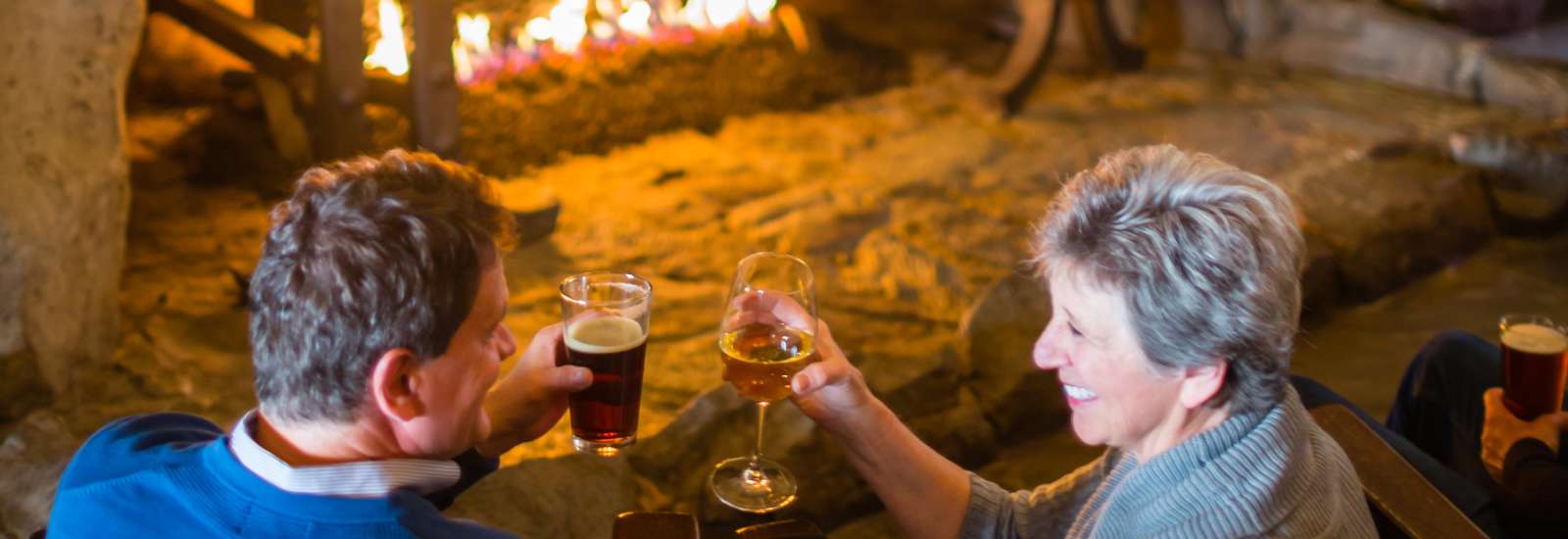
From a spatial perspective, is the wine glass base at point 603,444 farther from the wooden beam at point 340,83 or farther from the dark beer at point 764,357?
the wooden beam at point 340,83

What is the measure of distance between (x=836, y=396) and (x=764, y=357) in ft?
0.69

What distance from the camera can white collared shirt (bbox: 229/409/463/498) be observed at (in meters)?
1.57

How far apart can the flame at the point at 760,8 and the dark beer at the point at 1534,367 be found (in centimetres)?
412

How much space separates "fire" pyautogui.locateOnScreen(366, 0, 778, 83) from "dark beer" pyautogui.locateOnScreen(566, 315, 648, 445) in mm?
2961

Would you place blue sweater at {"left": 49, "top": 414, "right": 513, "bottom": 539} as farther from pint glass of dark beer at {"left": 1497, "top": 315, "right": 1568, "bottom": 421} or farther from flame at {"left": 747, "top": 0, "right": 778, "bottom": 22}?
flame at {"left": 747, "top": 0, "right": 778, "bottom": 22}

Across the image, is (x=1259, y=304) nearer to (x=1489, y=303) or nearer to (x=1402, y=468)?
(x=1402, y=468)

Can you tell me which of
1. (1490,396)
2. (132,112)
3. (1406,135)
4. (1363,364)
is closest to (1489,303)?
(1363,364)

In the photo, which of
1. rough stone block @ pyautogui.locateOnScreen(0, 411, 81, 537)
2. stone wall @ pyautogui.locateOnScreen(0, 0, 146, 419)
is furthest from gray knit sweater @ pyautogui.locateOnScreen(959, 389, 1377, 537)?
stone wall @ pyautogui.locateOnScreen(0, 0, 146, 419)

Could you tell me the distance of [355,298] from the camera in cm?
155

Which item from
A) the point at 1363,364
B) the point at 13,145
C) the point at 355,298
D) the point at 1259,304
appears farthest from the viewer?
the point at 1363,364

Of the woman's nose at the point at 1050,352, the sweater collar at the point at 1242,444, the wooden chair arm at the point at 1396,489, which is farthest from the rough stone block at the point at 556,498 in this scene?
the wooden chair arm at the point at 1396,489

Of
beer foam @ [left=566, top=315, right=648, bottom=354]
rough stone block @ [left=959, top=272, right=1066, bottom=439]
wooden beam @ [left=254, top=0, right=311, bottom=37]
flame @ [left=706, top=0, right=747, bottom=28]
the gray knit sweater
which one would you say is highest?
beer foam @ [left=566, top=315, right=648, bottom=354]

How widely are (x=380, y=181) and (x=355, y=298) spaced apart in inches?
6.1

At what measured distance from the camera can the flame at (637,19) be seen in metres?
5.86
